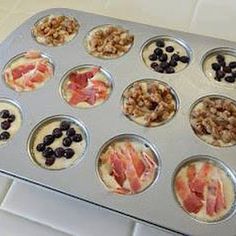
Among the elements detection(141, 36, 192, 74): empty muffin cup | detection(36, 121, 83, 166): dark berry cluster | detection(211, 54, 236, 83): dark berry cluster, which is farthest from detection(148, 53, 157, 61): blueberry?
detection(36, 121, 83, 166): dark berry cluster

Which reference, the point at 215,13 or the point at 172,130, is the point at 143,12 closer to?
the point at 215,13

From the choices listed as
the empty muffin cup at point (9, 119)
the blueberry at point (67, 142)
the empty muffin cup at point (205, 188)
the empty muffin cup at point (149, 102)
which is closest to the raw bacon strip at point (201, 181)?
the empty muffin cup at point (205, 188)

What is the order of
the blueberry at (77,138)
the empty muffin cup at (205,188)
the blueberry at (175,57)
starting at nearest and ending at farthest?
the empty muffin cup at (205,188)
the blueberry at (77,138)
the blueberry at (175,57)

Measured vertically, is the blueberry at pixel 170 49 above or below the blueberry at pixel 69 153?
above

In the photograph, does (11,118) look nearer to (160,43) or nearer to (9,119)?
(9,119)

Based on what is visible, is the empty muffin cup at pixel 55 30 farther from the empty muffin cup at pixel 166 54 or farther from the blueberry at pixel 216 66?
the blueberry at pixel 216 66
